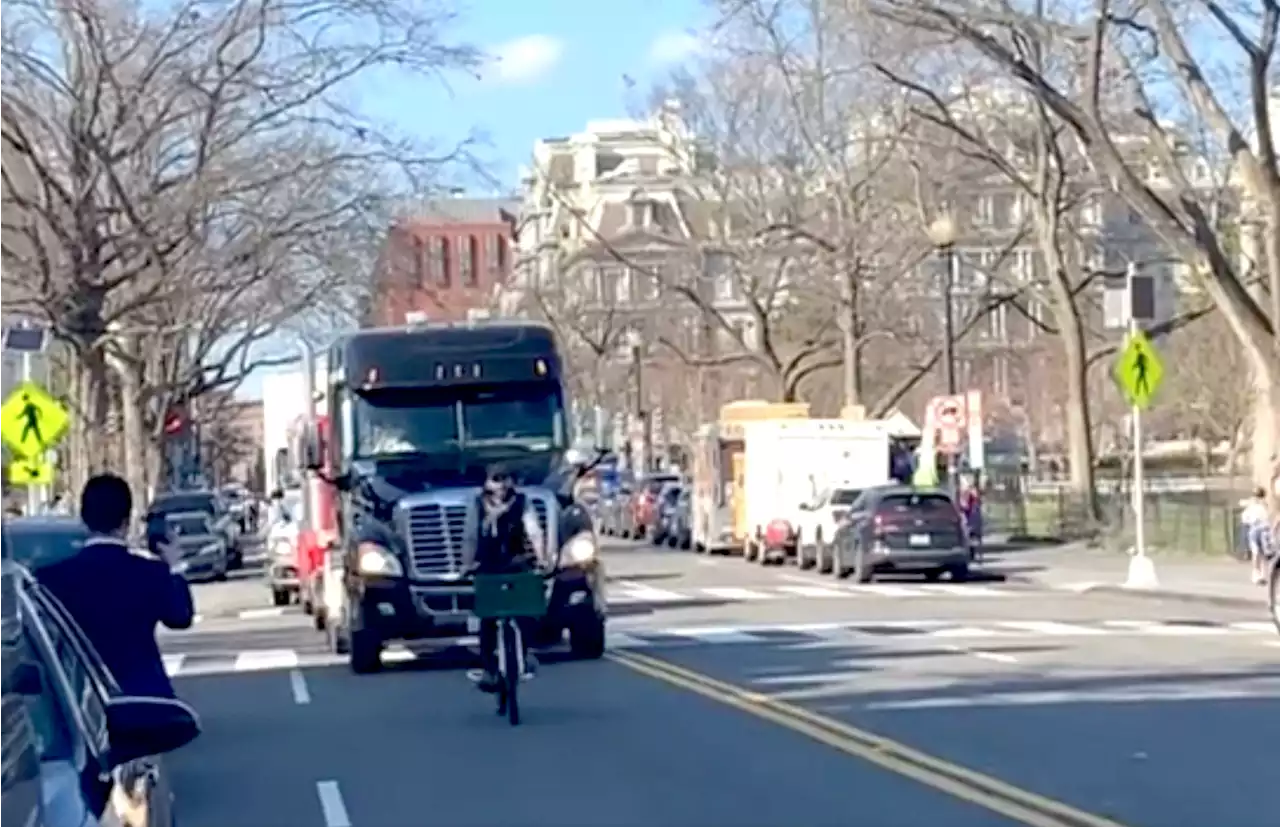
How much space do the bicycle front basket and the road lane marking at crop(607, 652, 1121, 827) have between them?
171 centimetres

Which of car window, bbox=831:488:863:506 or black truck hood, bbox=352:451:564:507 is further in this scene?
car window, bbox=831:488:863:506

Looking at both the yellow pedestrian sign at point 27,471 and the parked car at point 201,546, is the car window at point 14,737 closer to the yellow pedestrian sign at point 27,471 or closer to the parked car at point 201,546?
the yellow pedestrian sign at point 27,471

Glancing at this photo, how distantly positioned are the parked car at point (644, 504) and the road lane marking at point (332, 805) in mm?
59888

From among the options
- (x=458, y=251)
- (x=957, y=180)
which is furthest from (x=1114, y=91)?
(x=458, y=251)

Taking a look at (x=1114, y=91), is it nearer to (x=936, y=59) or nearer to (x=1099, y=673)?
(x=936, y=59)

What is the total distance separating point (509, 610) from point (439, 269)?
323 feet

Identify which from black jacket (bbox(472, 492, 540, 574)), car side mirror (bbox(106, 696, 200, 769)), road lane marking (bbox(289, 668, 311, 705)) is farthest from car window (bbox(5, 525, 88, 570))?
road lane marking (bbox(289, 668, 311, 705))

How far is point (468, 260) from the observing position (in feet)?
516

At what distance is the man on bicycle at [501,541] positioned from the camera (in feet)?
67.8

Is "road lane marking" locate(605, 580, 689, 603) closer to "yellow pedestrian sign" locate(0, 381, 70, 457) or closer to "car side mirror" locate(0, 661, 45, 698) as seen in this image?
"yellow pedestrian sign" locate(0, 381, 70, 457)

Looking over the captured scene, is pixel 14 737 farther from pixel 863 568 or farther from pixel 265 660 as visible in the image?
pixel 863 568

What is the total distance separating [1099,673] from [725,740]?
5.79m

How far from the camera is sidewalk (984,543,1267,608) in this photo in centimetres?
3766

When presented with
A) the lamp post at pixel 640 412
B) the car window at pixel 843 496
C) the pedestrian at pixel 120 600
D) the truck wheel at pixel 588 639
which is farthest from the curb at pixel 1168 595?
the lamp post at pixel 640 412
